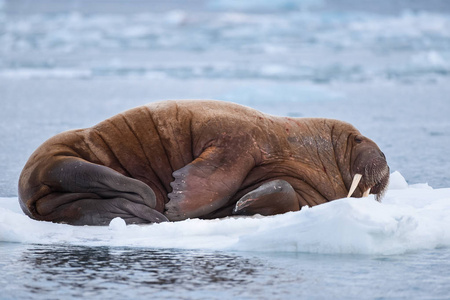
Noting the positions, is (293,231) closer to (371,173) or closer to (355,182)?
(355,182)

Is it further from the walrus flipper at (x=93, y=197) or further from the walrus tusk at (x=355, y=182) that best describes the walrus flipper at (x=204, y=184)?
the walrus tusk at (x=355, y=182)

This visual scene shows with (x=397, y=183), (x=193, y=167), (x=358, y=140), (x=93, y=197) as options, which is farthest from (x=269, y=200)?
(x=397, y=183)

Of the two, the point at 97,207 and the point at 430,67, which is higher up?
the point at 430,67

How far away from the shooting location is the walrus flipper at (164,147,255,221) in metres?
5.66

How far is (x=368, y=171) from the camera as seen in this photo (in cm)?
629

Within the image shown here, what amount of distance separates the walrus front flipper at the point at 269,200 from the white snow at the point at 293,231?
0.15 metres

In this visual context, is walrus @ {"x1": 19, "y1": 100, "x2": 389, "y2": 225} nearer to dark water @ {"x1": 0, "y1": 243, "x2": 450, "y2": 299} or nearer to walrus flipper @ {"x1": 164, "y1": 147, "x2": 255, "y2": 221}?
walrus flipper @ {"x1": 164, "y1": 147, "x2": 255, "y2": 221}

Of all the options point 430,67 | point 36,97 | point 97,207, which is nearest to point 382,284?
point 97,207

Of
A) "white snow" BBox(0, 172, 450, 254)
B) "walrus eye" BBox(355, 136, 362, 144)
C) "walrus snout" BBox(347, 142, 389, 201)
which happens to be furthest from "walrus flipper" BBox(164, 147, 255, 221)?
"walrus eye" BBox(355, 136, 362, 144)

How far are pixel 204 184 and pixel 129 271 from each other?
164cm

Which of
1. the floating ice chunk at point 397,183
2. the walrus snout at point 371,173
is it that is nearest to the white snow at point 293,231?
the walrus snout at point 371,173

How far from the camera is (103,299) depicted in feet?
11.7

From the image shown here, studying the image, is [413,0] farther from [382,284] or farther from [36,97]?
[382,284]

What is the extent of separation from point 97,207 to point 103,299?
209cm
